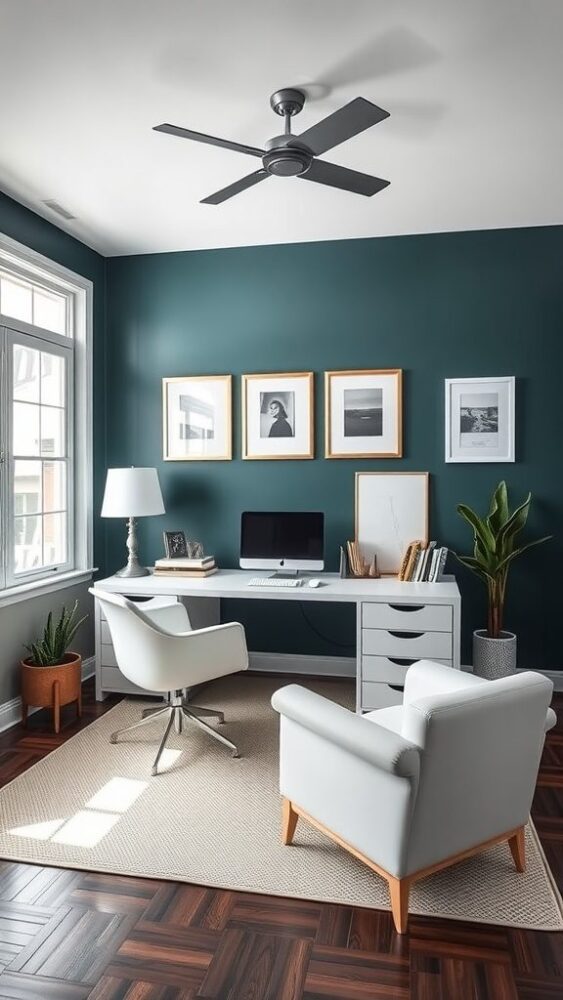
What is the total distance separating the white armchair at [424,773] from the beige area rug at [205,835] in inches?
5.7

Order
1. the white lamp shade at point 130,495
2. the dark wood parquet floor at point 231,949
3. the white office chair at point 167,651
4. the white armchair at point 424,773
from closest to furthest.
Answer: the dark wood parquet floor at point 231,949
the white armchair at point 424,773
the white office chair at point 167,651
the white lamp shade at point 130,495

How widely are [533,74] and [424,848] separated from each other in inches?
97.9

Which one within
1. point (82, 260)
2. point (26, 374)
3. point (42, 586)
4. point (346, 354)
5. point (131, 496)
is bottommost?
point (42, 586)

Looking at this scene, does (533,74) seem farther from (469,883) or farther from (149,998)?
(149,998)

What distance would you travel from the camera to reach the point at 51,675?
3289 millimetres

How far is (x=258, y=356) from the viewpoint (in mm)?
4133

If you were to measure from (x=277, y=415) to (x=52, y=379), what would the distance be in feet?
4.33


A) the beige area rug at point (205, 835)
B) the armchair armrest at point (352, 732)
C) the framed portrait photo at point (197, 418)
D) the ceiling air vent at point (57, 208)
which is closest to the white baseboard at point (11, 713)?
the beige area rug at point (205, 835)

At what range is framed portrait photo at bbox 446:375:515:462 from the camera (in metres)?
3.83

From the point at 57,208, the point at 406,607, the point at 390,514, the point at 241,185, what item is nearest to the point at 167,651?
the point at 406,607

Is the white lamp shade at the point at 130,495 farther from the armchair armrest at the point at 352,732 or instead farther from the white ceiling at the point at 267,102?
the armchair armrest at the point at 352,732

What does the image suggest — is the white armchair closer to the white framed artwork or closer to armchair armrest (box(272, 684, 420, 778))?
armchair armrest (box(272, 684, 420, 778))

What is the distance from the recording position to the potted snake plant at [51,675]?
3.28 metres

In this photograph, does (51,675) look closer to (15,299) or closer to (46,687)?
(46,687)
